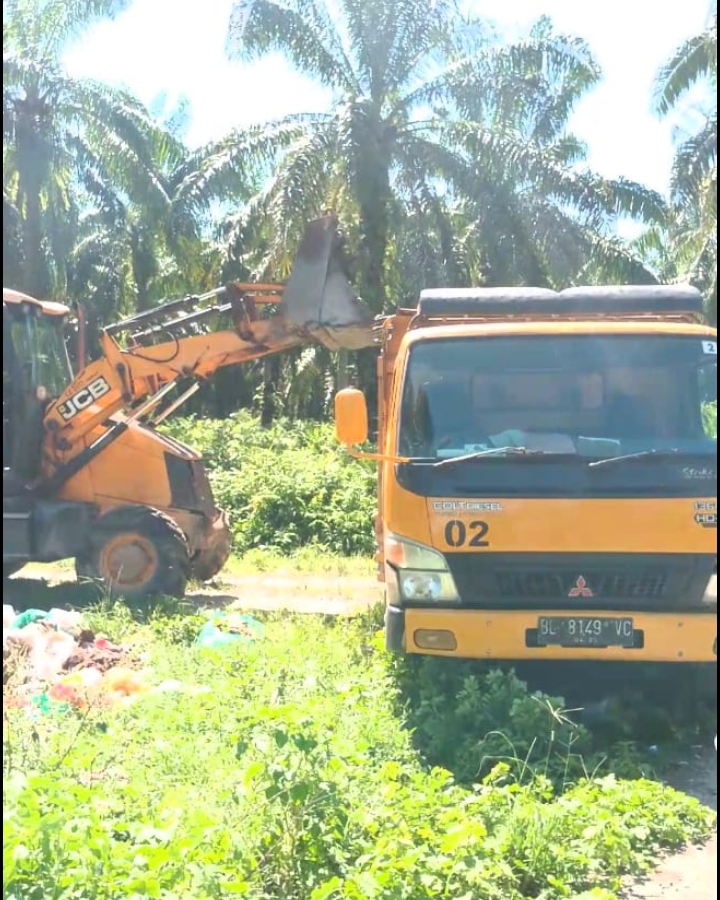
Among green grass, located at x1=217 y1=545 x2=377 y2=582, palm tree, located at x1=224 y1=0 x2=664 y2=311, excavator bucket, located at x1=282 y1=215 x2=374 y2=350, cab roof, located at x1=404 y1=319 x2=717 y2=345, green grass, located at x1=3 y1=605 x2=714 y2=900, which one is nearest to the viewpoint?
green grass, located at x1=3 y1=605 x2=714 y2=900

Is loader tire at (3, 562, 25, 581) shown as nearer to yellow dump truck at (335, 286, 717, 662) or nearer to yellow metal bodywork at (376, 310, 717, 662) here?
yellow dump truck at (335, 286, 717, 662)

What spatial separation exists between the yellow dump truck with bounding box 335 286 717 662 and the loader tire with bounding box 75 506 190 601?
14.9 feet

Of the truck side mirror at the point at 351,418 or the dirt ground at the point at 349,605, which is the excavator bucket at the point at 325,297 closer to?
the dirt ground at the point at 349,605

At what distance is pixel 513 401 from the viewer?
632 centimetres

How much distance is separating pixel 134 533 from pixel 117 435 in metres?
1.07

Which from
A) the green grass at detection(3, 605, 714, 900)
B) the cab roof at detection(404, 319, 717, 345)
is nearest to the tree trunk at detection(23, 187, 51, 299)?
the cab roof at detection(404, 319, 717, 345)

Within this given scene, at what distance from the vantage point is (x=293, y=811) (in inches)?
158

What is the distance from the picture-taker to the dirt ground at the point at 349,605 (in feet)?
14.3

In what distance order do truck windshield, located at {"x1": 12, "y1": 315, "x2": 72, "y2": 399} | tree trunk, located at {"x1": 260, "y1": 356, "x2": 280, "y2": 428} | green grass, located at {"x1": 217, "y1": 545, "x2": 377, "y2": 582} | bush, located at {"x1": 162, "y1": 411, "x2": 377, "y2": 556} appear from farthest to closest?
tree trunk, located at {"x1": 260, "y1": 356, "x2": 280, "y2": 428} < bush, located at {"x1": 162, "y1": 411, "x2": 377, "y2": 556} < green grass, located at {"x1": 217, "y1": 545, "x2": 377, "y2": 582} < truck windshield, located at {"x1": 12, "y1": 315, "x2": 72, "y2": 399}

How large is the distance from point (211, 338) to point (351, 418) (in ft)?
16.2

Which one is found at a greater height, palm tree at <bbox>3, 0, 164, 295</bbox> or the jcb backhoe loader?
palm tree at <bbox>3, 0, 164, 295</bbox>

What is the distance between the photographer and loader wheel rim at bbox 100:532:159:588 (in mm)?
10383

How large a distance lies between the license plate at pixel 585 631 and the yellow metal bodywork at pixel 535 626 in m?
0.03

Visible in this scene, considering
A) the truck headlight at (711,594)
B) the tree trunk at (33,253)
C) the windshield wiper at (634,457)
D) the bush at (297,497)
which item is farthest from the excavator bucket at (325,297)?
the tree trunk at (33,253)
